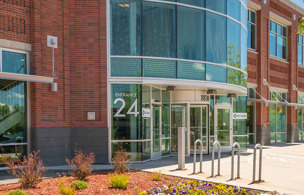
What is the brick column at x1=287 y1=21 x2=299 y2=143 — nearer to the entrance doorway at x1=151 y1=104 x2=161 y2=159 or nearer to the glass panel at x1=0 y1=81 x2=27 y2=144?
the entrance doorway at x1=151 y1=104 x2=161 y2=159

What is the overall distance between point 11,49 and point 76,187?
5560mm

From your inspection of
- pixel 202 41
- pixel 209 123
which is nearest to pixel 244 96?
pixel 209 123

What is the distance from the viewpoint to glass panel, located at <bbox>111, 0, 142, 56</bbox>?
1180 centimetres

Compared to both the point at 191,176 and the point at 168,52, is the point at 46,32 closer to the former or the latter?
the point at 168,52

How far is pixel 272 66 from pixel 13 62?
684 inches

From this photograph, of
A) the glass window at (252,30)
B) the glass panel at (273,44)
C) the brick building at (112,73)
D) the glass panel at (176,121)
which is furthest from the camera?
the glass panel at (273,44)

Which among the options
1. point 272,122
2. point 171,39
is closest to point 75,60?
point 171,39

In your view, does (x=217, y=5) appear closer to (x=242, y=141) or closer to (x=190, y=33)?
(x=190, y=33)

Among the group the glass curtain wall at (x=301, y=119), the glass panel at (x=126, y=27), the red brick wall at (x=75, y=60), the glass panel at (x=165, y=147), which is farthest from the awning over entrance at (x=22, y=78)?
the glass curtain wall at (x=301, y=119)

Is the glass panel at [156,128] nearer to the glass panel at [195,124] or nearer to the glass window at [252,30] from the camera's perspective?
the glass panel at [195,124]

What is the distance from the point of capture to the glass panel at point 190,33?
1241 centimetres

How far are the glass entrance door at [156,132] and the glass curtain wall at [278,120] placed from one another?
11.7 meters

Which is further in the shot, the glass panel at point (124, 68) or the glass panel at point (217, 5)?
the glass panel at point (217, 5)

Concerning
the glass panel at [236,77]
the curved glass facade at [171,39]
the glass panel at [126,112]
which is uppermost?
the curved glass facade at [171,39]
